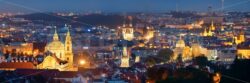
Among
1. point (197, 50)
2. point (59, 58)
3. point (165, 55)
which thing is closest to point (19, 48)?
point (165, 55)

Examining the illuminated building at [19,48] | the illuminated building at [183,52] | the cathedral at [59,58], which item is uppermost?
the cathedral at [59,58]

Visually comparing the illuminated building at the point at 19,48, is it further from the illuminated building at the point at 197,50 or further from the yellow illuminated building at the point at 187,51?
the illuminated building at the point at 197,50

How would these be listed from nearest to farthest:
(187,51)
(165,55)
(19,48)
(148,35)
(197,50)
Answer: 1. (19,48)
2. (165,55)
3. (187,51)
4. (197,50)
5. (148,35)

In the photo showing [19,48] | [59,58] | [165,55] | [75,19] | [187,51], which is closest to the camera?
[59,58]

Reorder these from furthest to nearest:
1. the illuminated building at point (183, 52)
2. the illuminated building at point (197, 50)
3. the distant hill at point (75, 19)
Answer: the distant hill at point (75, 19) → the illuminated building at point (197, 50) → the illuminated building at point (183, 52)

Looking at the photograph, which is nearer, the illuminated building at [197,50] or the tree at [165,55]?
the tree at [165,55]

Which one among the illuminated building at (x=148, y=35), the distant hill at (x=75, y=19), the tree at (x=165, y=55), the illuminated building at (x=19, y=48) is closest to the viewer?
the illuminated building at (x=19, y=48)

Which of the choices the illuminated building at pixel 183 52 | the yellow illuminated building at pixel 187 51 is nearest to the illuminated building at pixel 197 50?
the yellow illuminated building at pixel 187 51

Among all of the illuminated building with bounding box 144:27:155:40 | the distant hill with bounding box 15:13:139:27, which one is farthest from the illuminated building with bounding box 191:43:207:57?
the distant hill with bounding box 15:13:139:27

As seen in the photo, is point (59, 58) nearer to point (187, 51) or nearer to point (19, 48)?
point (19, 48)
